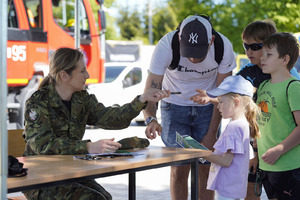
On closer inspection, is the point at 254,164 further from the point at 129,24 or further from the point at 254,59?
the point at 129,24

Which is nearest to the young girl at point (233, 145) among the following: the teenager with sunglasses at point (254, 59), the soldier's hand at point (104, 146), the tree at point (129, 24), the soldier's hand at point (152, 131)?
the teenager with sunglasses at point (254, 59)

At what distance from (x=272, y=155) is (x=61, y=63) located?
1582mm

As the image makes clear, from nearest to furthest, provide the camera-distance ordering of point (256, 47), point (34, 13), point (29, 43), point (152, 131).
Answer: point (152, 131) < point (256, 47) < point (29, 43) < point (34, 13)

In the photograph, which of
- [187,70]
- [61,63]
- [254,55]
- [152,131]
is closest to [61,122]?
[61,63]

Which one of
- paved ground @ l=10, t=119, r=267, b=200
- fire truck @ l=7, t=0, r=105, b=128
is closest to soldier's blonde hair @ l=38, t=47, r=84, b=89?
paved ground @ l=10, t=119, r=267, b=200

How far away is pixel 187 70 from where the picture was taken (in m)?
4.06

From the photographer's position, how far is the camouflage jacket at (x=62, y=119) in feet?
9.86

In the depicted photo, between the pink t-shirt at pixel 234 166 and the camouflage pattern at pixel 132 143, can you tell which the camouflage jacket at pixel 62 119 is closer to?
A: the camouflage pattern at pixel 132 143

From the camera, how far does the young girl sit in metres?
3.17

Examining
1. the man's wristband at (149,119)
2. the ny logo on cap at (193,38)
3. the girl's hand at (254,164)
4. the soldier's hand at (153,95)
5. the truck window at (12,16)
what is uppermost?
the truck window at (12,16)

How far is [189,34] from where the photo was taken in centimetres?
374

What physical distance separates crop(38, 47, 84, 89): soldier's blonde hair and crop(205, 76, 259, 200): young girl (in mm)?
969

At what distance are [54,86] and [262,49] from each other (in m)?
1.54

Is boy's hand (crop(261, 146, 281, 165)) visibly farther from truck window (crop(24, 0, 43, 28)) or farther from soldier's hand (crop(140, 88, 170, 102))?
truck window (crop(24, 0, 43, 28))
